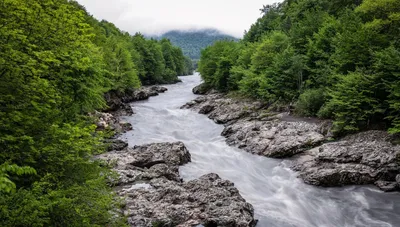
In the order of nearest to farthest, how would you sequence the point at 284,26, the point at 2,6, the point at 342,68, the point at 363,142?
the point at 2,6 → the point at 363,142 → the point at 342,68 → the point at 284,26

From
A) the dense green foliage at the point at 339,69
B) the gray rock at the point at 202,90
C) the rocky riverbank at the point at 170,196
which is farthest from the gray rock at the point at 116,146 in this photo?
the gray rock at the point at 202,90

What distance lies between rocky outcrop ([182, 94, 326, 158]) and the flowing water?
2.85ft

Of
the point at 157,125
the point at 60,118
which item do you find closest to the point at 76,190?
the point at 60,118

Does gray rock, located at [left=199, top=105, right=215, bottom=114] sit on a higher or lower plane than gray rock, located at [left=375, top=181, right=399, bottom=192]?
higher

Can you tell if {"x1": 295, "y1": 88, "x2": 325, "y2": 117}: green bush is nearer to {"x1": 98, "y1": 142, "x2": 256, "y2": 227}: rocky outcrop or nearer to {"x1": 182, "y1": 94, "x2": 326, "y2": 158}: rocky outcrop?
{"x1": 182, "y1": 94, "x2": 326, "y2": 158}: rocky outcrop

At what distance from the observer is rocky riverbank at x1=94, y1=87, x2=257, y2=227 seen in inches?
419

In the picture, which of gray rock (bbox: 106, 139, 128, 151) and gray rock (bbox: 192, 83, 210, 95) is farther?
gray rock (bbox: 192, 83, 210, 95)

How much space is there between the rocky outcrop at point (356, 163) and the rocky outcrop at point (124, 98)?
62.3 ft

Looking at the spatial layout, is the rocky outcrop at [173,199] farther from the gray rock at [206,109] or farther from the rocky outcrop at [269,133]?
the gray rock at [206,109]

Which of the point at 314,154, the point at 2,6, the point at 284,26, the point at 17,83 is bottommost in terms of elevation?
the point at 314,154

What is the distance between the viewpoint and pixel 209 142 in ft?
82.0

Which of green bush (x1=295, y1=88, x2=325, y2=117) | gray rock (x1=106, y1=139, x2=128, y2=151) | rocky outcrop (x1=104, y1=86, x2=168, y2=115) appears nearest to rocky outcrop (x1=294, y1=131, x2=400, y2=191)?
green bush (x1=295, y1=88, x2=325, y2=117)

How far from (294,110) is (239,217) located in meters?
19.6

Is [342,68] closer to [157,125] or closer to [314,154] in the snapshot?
[314,154]
